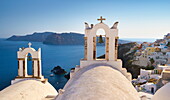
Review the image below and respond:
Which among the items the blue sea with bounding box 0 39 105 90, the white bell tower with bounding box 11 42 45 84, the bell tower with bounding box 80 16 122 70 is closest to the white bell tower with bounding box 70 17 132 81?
the bell tower with bounding box 80 16 122 70

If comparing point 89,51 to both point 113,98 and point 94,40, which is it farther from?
point 113,98

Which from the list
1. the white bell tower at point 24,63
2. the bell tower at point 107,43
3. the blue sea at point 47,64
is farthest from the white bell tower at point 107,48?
the blue sea at point 47,64

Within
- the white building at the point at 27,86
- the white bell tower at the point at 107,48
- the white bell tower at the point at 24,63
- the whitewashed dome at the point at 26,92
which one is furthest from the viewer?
the white bell tower at the point at 24,63

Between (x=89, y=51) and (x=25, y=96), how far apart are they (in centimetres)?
315

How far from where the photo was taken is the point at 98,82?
375cm

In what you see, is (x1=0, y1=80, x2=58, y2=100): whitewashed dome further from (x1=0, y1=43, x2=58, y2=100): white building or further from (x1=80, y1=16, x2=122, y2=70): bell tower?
(x1=80, y1=16, x2=122, y2=70): bell tower

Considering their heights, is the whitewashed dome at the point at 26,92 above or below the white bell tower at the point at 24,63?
below

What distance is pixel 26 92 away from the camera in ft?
22.2

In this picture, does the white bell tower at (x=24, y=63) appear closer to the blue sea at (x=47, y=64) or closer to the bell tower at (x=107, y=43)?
the bell tower at (x=107, y=43)

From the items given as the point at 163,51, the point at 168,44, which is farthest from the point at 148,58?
the point at 168,44

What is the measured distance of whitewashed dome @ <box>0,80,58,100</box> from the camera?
6.11 meters

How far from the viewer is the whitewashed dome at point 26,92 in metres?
6.11

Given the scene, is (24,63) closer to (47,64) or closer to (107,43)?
(107,43)

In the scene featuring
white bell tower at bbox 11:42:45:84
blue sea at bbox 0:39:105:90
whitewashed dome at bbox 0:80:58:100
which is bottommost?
blue sea at bbox 0:39:105:90
